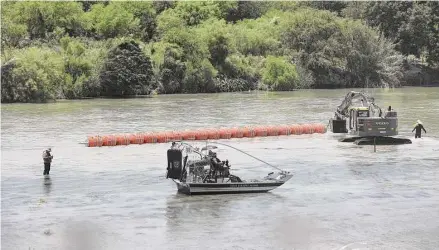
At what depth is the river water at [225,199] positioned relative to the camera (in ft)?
77.8

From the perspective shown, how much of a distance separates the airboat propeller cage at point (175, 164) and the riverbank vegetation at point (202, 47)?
56.4 metres

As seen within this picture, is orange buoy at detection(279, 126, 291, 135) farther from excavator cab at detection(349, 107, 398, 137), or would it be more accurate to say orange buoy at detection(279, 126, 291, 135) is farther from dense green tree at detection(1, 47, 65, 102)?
dense green tree at detection(1, 47, 65, 102)

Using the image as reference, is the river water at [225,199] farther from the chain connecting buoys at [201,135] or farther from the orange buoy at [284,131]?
the orange buoy at [284,131]

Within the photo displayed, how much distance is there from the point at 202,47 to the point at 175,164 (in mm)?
76601

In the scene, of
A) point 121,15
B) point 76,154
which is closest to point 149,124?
point 76,154

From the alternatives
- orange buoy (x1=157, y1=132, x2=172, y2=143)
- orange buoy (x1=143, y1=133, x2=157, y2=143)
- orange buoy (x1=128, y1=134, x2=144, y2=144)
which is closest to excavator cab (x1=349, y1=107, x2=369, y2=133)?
orange buoy (x1=157, y1=132, x2=172, y2=143)

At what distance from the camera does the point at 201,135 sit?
4819 cm

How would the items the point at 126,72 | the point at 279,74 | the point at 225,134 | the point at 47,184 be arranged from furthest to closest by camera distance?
the point at 279,74
the point at 126,72
the point at 225,134
the point at 47,184

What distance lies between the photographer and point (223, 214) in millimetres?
26969

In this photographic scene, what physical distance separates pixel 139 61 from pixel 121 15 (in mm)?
19382

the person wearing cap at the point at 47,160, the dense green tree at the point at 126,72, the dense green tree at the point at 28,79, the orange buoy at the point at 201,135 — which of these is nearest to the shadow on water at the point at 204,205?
the person wearing cap at the point at 47,160

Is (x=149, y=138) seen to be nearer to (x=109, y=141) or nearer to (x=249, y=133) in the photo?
(x=109, y=141)

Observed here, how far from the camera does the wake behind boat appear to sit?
98.3 feet

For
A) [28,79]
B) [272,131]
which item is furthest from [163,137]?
[28,79]
